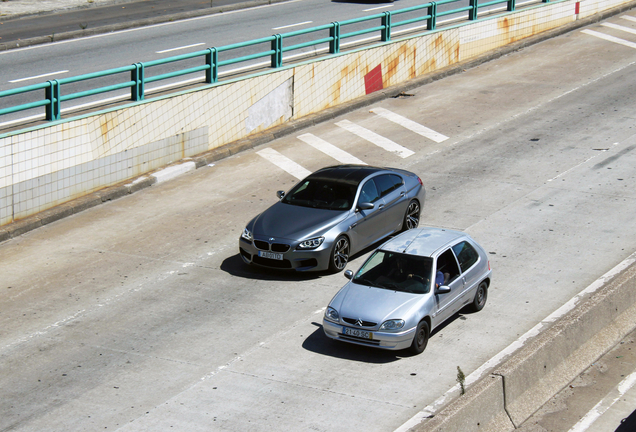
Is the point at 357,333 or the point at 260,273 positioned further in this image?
the point at 260,273

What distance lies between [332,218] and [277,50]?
29.1 ft

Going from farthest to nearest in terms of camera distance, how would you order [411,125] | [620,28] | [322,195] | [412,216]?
[620,28]
[411,125]
[412,216]
[322,195]

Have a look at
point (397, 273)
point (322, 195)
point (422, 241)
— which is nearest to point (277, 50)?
point (322, 195)

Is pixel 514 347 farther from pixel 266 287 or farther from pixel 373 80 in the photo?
pixel 373 80

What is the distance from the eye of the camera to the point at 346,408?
959 cm

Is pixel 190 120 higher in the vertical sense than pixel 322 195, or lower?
higher

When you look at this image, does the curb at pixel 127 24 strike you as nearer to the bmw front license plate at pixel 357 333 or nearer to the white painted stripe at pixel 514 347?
the bmw front license plate at pixel 357 333

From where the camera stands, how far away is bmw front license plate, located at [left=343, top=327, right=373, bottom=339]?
10769 millimetres

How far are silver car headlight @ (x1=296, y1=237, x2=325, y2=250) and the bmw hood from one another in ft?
0.31

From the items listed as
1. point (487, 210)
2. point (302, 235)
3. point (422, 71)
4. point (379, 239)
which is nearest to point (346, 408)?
point (302, 235)

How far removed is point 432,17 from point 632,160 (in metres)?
9.36

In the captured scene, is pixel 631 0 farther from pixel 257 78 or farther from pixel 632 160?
pixel 257 78

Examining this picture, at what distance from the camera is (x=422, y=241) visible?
12008mm

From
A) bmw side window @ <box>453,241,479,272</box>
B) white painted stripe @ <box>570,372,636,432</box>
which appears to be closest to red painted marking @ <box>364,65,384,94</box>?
bmw side window @ <box>453,241,479,272</box>
